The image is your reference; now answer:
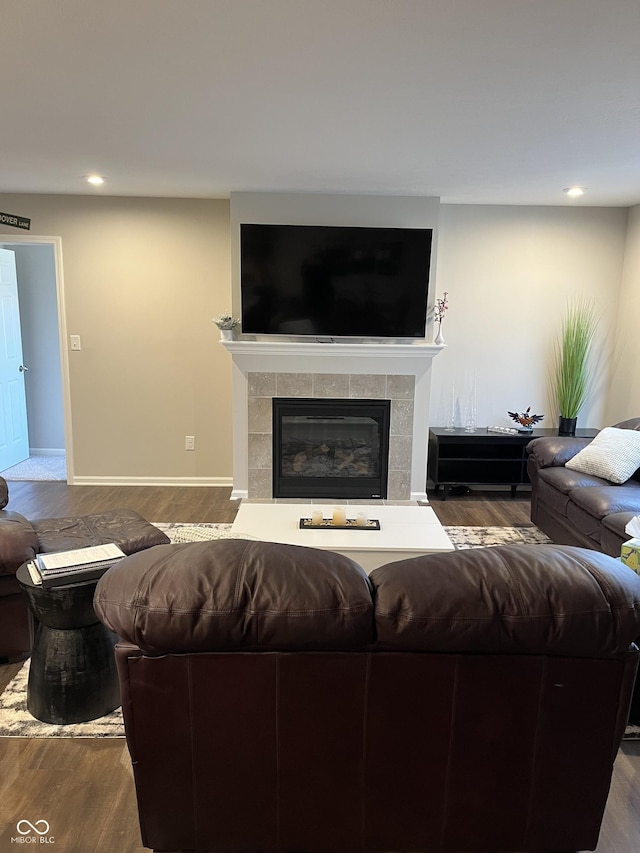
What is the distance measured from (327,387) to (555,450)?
69.8 inches

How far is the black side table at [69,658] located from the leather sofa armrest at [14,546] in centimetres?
27

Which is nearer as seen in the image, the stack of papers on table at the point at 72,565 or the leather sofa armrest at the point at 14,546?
the stack of papers on table at the point at 72,565

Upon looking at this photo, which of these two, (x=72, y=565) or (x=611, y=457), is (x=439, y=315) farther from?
(x=72, y=565)

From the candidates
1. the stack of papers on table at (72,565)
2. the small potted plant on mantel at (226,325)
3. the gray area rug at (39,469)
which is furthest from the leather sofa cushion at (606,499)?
the gray area rug at (39,469)

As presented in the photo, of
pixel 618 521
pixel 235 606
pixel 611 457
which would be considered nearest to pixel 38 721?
pixel 235 606

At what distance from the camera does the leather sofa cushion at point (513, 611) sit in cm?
134

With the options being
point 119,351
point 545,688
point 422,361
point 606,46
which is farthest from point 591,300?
point 545,688

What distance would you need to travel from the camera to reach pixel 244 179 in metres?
4.11

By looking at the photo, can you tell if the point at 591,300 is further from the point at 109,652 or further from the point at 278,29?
the point at 109,652

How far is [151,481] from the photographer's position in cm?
534

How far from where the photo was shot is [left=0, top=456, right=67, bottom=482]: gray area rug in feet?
18.1

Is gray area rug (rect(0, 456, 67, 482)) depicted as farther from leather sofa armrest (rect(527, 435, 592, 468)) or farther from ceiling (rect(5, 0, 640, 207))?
leather sofa armrest (rect(527, 435, 592, 468))

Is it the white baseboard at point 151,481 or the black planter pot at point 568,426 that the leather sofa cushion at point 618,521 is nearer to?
the black planter pot at point 568,426

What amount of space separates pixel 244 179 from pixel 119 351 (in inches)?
74.3
